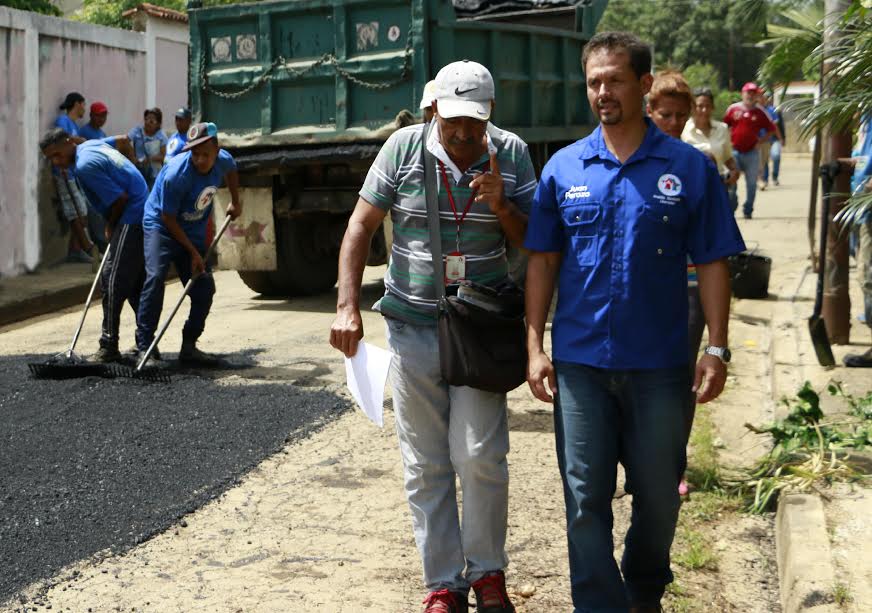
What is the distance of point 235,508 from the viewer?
5.30 meters

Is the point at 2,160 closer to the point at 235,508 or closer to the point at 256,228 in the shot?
the point at 256,228

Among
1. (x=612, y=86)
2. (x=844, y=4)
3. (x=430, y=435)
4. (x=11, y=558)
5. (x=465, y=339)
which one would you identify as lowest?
(x=11, y=558)

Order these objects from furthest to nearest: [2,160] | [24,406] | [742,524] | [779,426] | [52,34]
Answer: [52,34]
[2,160]
[24,406]
[779,426]
[742,524]

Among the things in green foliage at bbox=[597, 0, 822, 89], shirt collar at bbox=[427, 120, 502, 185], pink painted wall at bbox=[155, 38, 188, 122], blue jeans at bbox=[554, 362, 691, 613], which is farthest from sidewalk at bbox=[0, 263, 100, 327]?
green foliage at bbox=[597, 0, 822, 89]

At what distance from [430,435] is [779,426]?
251cm

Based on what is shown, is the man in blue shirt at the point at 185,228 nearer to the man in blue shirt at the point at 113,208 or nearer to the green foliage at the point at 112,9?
the man in blue shirt at the point at 113,208

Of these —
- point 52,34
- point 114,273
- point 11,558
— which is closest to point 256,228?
point 114,273

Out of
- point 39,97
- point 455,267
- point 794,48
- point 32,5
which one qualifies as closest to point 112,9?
point 32,5

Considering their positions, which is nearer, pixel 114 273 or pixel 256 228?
pixel 114 273

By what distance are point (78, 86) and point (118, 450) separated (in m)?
9.39

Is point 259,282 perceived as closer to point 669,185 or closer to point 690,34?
point 669,185

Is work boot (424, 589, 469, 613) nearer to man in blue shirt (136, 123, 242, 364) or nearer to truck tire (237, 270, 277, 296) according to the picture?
man in blue shirt (136, 123, 242, 364)

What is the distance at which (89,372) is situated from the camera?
7801 millimetres

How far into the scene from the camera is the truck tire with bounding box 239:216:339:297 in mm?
11156
